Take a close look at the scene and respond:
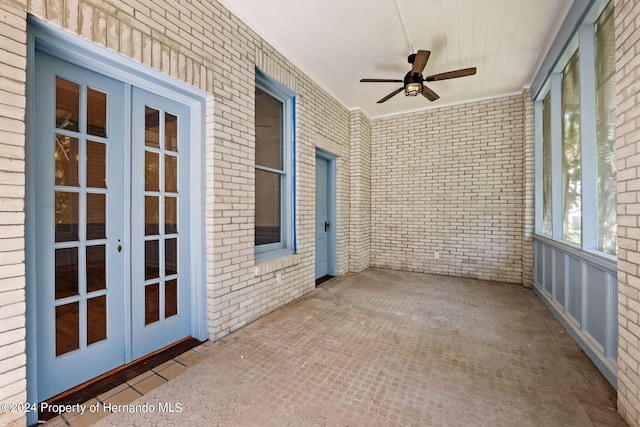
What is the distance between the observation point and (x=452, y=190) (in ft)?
17.9

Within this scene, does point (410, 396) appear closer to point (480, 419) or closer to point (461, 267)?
point (480, 419)

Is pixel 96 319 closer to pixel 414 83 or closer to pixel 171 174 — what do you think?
pixel 171 174

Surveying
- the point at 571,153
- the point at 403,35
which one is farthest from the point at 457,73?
the point at 571,153

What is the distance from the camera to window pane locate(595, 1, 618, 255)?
2.33m

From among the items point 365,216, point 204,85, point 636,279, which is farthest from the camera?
point 365,216

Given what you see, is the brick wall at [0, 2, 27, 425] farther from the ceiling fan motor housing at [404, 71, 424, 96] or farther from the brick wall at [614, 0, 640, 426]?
the brick wall at [614, 0, 640, 426]

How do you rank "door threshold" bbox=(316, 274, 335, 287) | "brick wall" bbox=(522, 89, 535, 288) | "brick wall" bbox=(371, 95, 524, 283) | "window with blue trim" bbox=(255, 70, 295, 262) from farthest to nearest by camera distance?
"brick wall" bbox=(371, 95, 524, 283), "door threshold" bbox=(316, 274, 335, 287), "brick wall" bbox=(522, 89, 535, 288), "window with blue trim" bbox=(255, 70, 295, 262)

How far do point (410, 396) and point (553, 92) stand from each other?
164 inches

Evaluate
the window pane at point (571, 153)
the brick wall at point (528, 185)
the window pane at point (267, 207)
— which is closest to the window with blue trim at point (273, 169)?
the window pane at point (267, 207)

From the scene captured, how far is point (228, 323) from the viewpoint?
9.35 ft

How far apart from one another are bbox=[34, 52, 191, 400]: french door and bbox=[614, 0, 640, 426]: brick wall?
11.0ft

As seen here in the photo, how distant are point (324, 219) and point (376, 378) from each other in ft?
11.0

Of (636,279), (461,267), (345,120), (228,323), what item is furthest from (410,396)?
(345,120)

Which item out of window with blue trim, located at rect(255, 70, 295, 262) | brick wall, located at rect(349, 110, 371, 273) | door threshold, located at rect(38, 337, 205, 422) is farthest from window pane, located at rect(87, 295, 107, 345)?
brick wall, located at rect(349, 110, 371, 273)
